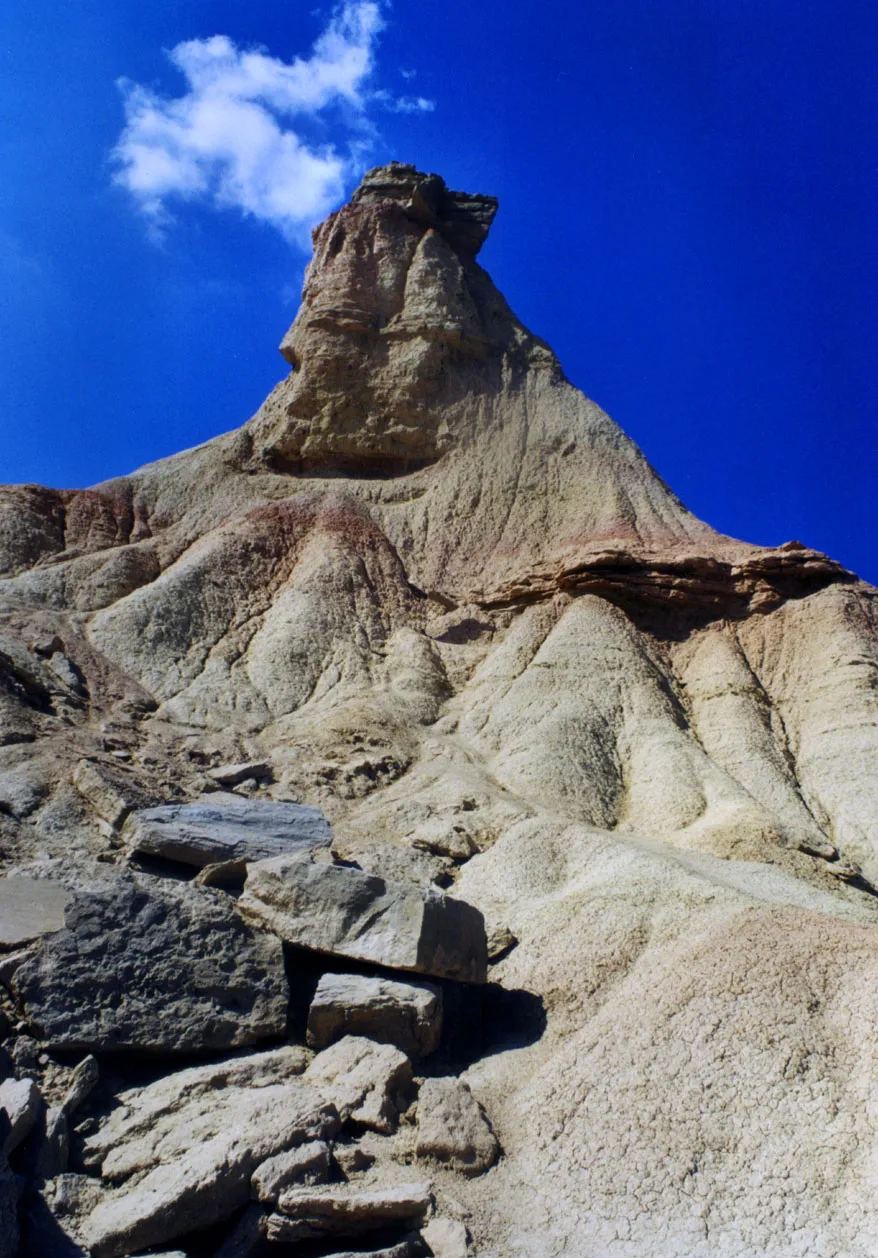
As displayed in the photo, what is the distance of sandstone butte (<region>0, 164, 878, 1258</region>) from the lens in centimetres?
791

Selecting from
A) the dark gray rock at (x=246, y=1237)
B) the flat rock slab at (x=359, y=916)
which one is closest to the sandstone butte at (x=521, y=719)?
the dark gray rock at (x=246, y=1237)

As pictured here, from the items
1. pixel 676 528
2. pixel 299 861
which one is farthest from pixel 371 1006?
pixel 676 528

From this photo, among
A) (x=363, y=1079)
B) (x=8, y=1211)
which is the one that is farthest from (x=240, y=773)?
(x=8, y=1211)

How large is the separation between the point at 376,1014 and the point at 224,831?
3.53 metres

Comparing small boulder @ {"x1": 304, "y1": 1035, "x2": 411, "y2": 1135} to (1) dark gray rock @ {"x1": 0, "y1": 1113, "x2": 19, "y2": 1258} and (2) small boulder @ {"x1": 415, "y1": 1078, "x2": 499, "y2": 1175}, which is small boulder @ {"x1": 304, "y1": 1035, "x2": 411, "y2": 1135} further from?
(1) dark gray rock @ {"x1": 0, "y1": 1113, "x2": 19, "y2": 1258}

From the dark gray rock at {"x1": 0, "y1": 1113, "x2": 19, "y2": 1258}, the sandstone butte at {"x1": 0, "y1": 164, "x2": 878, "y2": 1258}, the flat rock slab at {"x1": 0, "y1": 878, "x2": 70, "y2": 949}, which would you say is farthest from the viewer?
the flat rock slab at {"x1": 0, "y1": 878, "x2": 70, "y2": 949}

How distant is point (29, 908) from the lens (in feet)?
30.1

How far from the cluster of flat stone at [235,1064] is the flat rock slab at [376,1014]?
0.02 meters

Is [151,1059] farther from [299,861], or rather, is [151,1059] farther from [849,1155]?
[849,1155]

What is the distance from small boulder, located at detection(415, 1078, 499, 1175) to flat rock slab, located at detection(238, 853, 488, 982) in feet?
4.63

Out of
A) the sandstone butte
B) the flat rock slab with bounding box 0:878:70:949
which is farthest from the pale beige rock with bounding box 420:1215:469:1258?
the flat rock slab with bounding box 0:878:70:949

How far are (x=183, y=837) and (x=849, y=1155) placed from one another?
7.49m

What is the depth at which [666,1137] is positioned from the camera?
782cm

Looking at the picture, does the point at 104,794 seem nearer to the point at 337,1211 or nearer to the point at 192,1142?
the point at 192,1142
